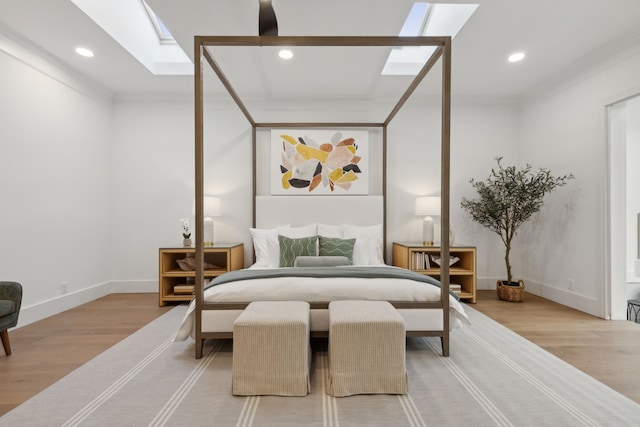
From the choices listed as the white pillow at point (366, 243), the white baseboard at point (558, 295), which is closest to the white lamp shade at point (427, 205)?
the white pillow at point (366, 243)

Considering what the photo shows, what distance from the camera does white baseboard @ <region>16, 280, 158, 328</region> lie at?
346cm

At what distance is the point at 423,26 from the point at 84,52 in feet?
11.0

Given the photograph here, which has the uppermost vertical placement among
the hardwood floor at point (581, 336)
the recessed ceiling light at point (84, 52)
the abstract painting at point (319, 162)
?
the recessed ceiling light at point (84, 52)

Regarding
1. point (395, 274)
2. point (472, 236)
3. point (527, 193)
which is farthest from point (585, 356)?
point (472, 236)

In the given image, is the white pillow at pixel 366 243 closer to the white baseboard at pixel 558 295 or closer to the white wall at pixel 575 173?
the white baseboard at pixel 558 295

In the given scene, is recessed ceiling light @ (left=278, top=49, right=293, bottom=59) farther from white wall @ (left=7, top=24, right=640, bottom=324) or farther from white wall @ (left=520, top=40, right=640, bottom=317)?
white wall @ (left=520, top=40, right=640, bottom=317)

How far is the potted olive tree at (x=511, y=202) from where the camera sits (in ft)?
13.8

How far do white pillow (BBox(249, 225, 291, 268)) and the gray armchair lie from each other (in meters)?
2.07

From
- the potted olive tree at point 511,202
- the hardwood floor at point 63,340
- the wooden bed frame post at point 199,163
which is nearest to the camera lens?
the hardwood floor at point 63,340

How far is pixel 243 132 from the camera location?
4.87 meters

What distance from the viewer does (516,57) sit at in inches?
146

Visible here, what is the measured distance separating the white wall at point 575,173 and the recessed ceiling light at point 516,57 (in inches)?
29.6

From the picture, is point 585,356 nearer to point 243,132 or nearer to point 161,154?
point 243,132

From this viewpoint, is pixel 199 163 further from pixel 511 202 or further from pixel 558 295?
pixel 558 295
